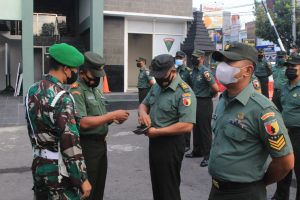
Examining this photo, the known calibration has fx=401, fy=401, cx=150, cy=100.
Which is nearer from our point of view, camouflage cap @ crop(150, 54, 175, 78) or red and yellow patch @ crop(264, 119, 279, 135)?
red and yellow patch @ crop(264, 119, 279, 135)

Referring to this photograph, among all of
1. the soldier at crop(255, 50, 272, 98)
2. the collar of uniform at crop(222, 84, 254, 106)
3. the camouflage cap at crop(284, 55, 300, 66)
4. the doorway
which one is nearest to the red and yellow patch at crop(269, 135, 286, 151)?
the collar of uniform at crop(222, 84, 254, 106)

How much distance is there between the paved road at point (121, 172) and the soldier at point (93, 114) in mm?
1540

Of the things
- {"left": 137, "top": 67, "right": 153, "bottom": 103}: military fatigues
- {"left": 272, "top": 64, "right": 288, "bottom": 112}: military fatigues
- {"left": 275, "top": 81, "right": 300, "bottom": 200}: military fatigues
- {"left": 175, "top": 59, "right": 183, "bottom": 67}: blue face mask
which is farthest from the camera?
{"left": 137, "top": 67, "right": 153, "bottom": 103}: military fatigues

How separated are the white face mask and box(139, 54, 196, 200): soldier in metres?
1.12

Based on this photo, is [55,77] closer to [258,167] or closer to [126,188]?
[258,167]

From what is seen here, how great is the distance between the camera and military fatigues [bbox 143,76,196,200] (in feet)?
12.4

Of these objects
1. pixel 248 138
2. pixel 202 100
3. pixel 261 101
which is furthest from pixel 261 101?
pixel 202 100

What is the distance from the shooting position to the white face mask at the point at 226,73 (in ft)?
8.45

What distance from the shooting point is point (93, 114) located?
370 centimetres

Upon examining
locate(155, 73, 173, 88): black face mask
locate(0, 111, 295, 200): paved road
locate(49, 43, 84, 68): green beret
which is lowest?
locate(0, 111, 295, 200): paved road

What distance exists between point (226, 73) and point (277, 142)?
1.76 feet

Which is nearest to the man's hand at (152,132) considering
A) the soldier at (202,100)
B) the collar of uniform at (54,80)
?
the collar of uniform at (54,80)

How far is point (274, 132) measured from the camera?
2420 mm

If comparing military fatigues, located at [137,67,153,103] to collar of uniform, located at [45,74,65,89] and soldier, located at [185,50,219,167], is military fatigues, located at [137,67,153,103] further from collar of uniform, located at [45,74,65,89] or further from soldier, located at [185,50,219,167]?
collar of uniform, located at [45,74,65,89]
